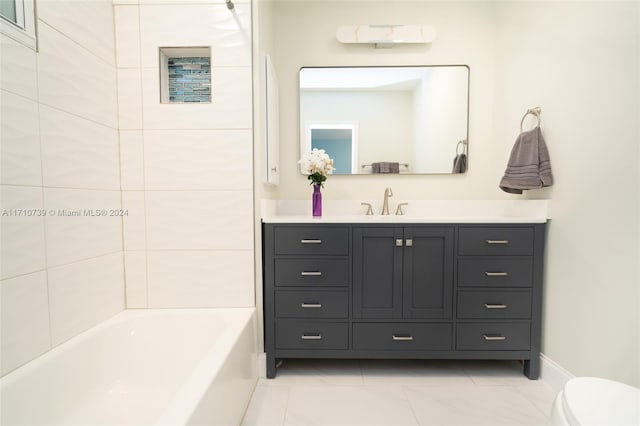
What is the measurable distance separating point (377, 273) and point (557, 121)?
1.31m

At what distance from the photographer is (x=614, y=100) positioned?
132cm

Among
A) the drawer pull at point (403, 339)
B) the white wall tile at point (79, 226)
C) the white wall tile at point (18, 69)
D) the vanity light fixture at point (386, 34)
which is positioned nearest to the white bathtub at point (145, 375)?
the white wall tile at point (79, 226)

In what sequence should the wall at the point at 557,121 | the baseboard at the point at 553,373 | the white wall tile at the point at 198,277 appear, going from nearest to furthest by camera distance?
the wall at the point at 557,121, the baseboard at the point at 553,373, the white wall tile at the point at 198,277

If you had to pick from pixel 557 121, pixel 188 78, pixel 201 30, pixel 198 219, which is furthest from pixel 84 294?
pixel 557 121

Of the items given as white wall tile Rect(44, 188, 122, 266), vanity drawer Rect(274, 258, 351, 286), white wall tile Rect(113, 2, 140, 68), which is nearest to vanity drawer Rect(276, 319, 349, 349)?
vanity drawer Rect(274, 258, 351, 286)

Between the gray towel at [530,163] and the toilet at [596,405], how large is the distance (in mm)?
1166

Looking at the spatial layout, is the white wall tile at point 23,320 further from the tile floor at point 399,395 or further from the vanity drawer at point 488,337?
the vanity drawer at point 488,337

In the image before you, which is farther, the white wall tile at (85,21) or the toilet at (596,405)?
the white wall tile at (85,21)

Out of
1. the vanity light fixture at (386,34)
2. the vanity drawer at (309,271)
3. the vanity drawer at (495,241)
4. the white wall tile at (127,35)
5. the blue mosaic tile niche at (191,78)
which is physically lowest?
the vanity drawer at (309,271)

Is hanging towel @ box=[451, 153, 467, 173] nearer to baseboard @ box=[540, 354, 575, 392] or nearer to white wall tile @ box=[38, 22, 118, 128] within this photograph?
baseboard @ box=[540, 354, 575, 392]

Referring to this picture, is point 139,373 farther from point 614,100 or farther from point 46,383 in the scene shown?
point 614,100

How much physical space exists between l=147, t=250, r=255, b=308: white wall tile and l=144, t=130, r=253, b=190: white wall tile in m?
0.40

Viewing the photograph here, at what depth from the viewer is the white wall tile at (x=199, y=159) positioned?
1653 mm

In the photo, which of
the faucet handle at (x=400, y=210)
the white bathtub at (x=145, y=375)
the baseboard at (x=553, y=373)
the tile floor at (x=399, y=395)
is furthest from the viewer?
the faucet handle at (x=400, y=210)
